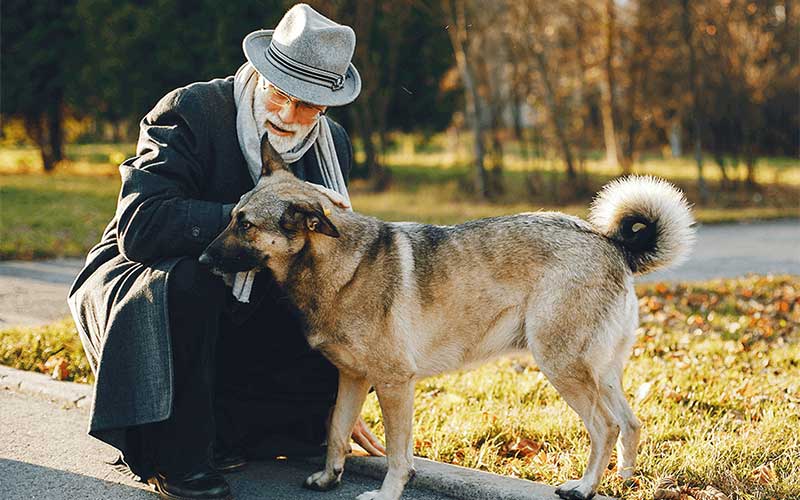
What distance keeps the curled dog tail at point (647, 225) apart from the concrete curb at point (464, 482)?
3.60 feet

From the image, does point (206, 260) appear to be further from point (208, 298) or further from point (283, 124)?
point (283, 124)

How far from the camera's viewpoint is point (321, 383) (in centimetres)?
446

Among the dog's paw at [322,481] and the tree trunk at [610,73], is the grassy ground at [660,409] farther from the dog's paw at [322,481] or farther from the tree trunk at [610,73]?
the tree trunk at [610,73]

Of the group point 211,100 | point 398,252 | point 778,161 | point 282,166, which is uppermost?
point 211,100

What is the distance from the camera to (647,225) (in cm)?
405

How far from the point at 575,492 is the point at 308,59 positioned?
2275 mm

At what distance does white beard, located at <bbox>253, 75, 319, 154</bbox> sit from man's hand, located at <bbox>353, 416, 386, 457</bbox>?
4.70 feet

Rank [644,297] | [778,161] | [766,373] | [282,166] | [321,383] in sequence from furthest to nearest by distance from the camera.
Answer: [778,161], [644,297], [766,373], [321,383], [282,166]

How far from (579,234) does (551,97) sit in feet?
46.1

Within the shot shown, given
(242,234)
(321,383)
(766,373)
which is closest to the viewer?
(242,234)

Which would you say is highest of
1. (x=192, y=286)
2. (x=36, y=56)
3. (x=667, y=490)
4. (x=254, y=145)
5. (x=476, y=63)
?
(x=36, y=56)

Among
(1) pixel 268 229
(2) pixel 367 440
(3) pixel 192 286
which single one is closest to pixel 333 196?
(1) pixel 268 229

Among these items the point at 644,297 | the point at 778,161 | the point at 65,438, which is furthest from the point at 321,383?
the point at 778,161

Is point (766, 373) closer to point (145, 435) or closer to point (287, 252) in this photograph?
point (287, 252)
